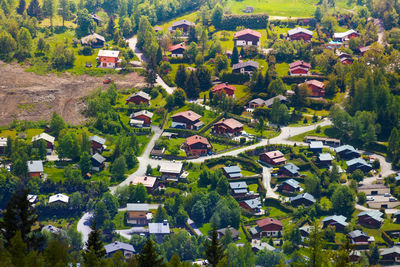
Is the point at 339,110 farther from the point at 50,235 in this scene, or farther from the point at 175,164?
the point at 50,235

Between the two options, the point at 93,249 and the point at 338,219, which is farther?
the point at 338,219

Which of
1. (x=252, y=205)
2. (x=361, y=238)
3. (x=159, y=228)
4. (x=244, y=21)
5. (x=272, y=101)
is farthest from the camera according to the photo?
(x=244, y=21)

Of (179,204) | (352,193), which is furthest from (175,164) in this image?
(352,193)

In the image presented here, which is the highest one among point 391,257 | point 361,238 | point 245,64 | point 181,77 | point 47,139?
point 245,64

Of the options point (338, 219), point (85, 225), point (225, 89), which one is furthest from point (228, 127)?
point (85, 225)

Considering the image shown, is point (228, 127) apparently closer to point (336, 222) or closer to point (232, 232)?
point (232, 232)

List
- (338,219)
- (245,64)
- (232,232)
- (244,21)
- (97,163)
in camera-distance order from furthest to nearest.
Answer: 1. (244,21)
2. (245,64)
3. (97,163)
4. (338,219)
5. (232,232)

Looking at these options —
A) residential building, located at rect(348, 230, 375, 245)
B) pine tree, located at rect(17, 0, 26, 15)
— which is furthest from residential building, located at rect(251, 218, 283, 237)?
pine tree, located at rect(17, 0, 26, 15)
